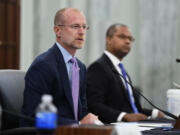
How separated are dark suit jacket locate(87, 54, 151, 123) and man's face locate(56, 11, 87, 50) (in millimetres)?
879

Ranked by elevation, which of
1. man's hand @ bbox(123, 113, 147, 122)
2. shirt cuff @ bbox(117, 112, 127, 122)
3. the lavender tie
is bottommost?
shirt cuff @ bbox(117, 112, 127, 122)

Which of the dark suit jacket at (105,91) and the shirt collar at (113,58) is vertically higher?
the shirt collar at (113,58)

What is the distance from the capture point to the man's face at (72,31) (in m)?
2.34

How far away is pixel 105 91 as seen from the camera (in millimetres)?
3238

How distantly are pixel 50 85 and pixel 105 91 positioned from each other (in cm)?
119

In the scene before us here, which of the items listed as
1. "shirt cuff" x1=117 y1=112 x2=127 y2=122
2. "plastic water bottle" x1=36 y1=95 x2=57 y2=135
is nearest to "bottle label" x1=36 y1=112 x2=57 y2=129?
"plastic water bottle" x1=36 y1=95 x2=57 y2=135

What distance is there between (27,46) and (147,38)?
179cm

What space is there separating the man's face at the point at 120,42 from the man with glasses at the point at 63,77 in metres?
1.21

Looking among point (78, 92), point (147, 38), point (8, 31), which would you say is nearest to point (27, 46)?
point (8, 31)

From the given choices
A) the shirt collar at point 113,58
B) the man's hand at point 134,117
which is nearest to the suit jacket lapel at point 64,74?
the man's hand at point 134,117

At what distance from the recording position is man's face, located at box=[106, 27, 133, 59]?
3619 mm

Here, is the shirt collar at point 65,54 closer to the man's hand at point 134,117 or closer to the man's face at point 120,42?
the man's hand at point 134,117

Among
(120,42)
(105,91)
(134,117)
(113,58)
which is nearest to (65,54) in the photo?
(134,117)

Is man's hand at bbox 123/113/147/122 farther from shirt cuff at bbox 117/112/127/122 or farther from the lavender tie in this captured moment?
the lavender tie
